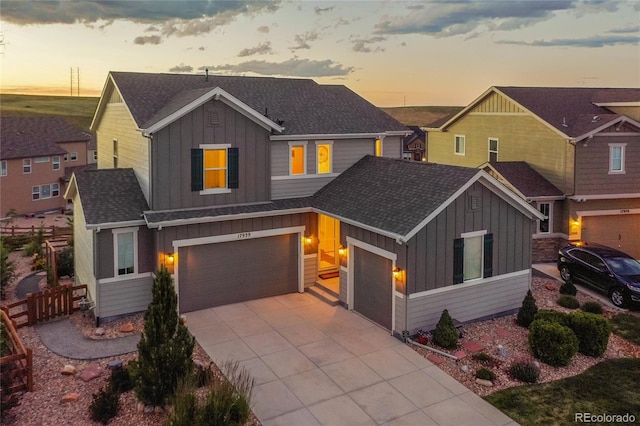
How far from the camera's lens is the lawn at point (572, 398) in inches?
409

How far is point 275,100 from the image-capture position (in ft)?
70.9

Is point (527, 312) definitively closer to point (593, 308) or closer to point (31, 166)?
point (593, 308)

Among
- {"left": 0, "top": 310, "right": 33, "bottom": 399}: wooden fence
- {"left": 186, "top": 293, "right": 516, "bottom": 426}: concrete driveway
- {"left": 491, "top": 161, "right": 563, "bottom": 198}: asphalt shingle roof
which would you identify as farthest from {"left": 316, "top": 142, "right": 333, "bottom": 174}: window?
{"left": 0, "top": 310, "right": 33, "bottom": 399}: wooden fence

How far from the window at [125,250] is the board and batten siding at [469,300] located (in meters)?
8.66

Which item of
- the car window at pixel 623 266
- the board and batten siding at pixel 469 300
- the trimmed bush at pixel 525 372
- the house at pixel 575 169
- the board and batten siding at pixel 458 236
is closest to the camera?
the trimmed bush at pixel 525 372

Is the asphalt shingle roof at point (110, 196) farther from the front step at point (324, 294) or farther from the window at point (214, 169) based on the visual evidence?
the front step at point (324, 294)

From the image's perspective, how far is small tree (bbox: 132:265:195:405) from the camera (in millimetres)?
9836

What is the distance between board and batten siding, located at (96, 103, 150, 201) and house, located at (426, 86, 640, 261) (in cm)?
1596

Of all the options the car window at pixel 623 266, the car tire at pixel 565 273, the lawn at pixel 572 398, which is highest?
the car window at pixel 623 266

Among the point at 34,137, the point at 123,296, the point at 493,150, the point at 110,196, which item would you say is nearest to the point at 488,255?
the point at 123,296

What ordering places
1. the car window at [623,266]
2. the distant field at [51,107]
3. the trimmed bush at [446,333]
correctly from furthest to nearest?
the distant field at [51,107], the car window at [623,266], the trimmed bush at [446,333]

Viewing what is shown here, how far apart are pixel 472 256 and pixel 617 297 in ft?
20.9

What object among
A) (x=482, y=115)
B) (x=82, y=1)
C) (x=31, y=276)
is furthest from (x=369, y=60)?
(x=31, y=276)

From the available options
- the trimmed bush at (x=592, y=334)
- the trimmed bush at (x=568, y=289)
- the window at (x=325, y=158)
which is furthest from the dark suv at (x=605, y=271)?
the window at (x=325, y=158)
